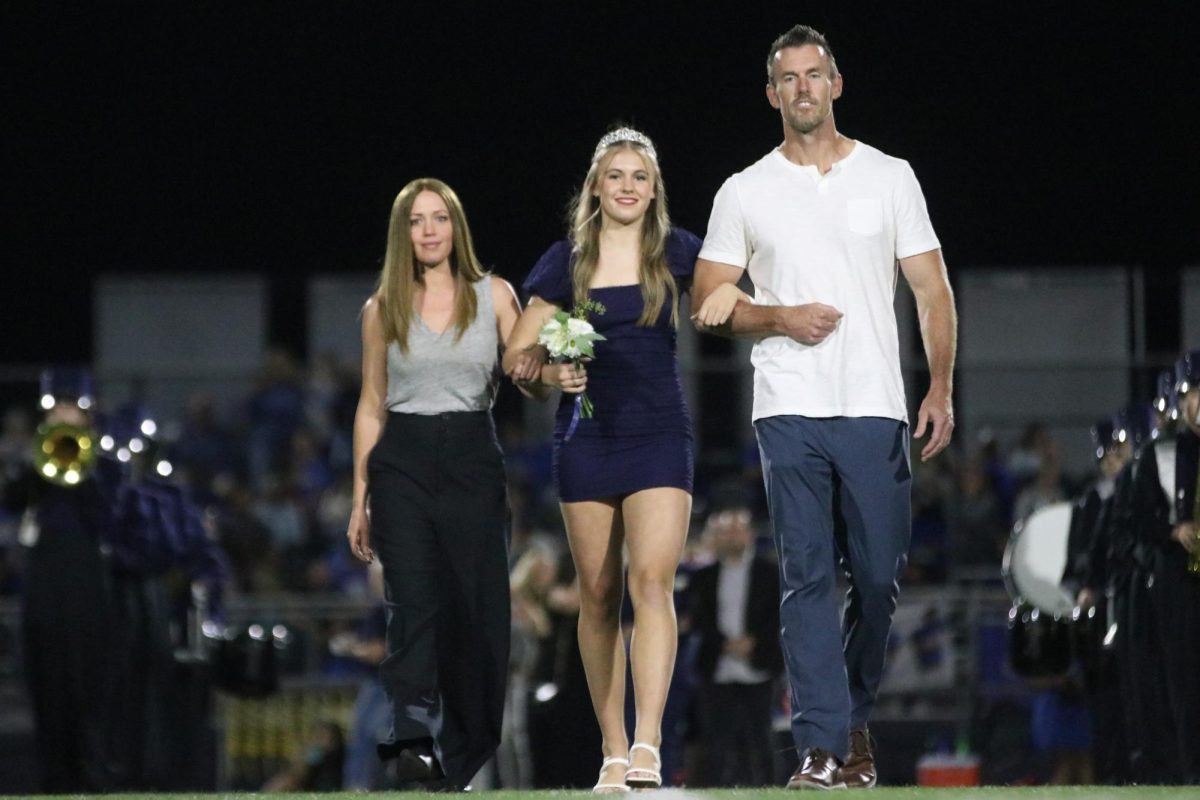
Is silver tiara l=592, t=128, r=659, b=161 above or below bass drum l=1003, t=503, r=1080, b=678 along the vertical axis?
above

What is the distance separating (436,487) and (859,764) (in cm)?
170

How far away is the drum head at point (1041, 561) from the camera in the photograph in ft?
38.0

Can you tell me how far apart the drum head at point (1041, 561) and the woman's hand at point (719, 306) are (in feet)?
17.6

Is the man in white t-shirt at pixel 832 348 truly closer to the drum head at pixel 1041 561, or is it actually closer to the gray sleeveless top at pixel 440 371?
the gray sleeveless top at pixel 440 371

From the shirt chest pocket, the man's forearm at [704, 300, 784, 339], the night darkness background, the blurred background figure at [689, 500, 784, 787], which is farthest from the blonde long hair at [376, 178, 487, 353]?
the night darkness background

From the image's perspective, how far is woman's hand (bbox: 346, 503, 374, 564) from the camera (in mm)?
7477

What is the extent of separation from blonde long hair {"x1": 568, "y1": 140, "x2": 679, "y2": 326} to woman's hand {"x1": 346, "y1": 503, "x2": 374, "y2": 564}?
3.53 ft

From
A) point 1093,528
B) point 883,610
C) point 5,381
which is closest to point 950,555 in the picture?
point 1093,528

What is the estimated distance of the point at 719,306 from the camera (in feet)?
21.8

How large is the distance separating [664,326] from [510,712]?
6.36 metres

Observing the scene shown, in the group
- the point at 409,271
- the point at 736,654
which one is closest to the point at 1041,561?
the point at 736,654

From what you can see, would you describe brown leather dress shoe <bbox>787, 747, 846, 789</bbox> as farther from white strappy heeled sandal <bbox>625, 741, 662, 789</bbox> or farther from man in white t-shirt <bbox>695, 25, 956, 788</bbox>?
white strappy heeled sandal <bbox>625, 741, 662, 789</bbox>

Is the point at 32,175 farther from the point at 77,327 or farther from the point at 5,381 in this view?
the point at 5,381

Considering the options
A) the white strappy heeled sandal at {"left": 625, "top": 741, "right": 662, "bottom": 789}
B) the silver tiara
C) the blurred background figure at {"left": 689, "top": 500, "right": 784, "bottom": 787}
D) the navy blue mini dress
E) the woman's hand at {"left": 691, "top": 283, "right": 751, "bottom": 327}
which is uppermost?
the silver tiara
